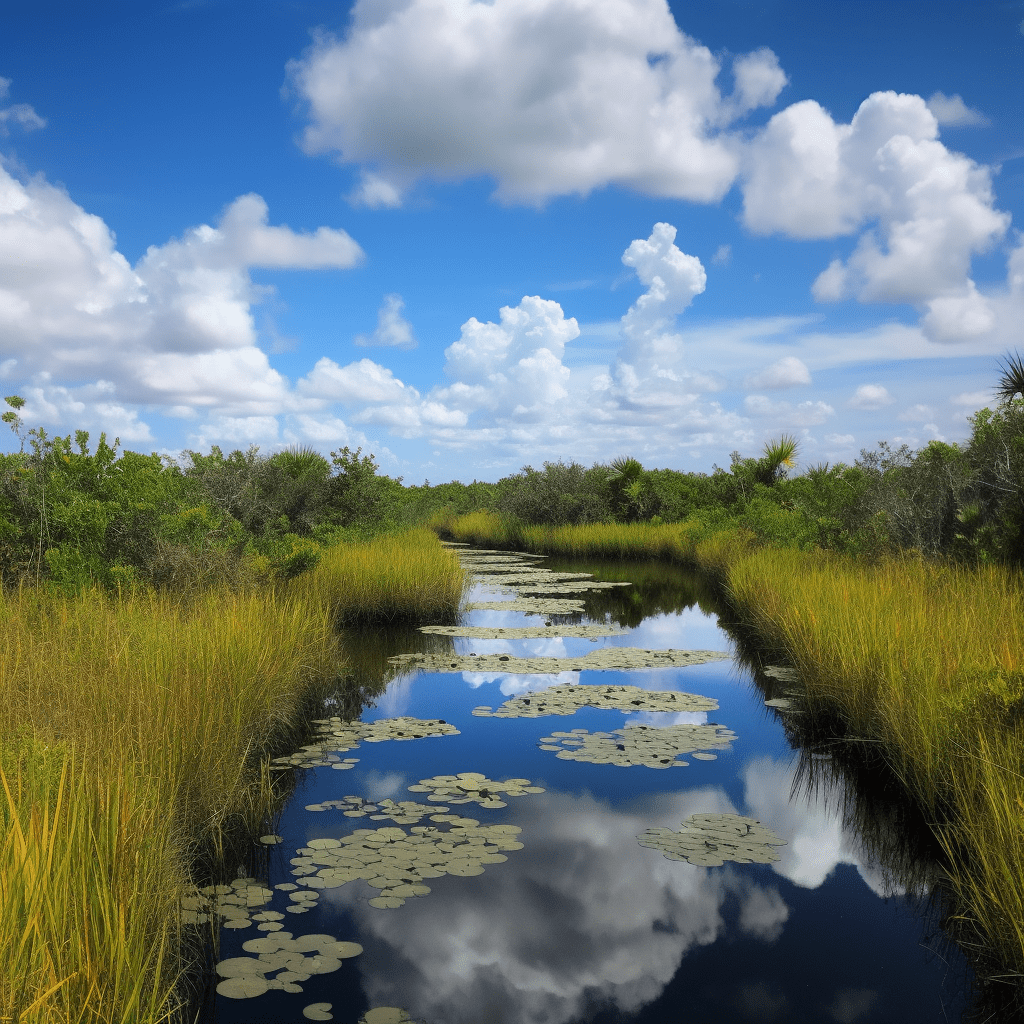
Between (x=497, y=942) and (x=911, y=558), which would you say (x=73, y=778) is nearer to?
(x=497, y=942)

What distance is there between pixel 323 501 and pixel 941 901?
15.2m

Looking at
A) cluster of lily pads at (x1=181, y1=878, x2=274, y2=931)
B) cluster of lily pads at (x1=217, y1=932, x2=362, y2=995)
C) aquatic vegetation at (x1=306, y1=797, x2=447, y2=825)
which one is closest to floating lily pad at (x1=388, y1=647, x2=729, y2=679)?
aquatic vegetation at (x1=306, y1=797, x2=447, y2=825)

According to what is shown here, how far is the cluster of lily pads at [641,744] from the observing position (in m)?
6.51

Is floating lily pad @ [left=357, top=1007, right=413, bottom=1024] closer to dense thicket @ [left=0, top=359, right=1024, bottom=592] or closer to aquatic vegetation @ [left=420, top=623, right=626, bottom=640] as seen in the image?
dense thicket @ [left=0, top=359, right=1024, bottom=592]

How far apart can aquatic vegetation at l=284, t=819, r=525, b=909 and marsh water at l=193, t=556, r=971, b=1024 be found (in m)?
0.02

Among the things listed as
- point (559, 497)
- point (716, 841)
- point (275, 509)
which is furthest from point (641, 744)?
point (559, 497)

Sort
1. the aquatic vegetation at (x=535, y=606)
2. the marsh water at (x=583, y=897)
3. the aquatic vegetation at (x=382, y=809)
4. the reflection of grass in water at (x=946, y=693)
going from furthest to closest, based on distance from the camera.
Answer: the aquatic vegetation at (x=535, y=606) → the aquatic vegetation at (x=382, y=809) → the reflection of grass in water at (x=946, y=693) → the marsh water at (x=583, y=897)

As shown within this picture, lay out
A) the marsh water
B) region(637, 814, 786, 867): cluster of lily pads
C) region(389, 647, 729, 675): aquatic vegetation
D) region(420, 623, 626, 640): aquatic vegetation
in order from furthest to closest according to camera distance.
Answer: region(420, 623, 626, 640): aquatic vegetation < region(389, 647, 729, 675): aquatic vegetation < region(637, 814, 786, 867): cluster of lily pads < the marsh water

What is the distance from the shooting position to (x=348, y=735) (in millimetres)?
7180

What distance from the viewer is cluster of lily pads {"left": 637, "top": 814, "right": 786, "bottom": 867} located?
4785 millimetres

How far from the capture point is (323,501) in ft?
58.5

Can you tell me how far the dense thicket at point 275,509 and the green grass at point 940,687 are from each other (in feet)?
3.79

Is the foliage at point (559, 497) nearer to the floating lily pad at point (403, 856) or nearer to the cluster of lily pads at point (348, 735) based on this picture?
the cluster of lily pads at point (348, 735)

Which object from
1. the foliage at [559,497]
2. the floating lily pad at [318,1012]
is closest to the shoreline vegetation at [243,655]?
the floating lily pad at [318,1012]
